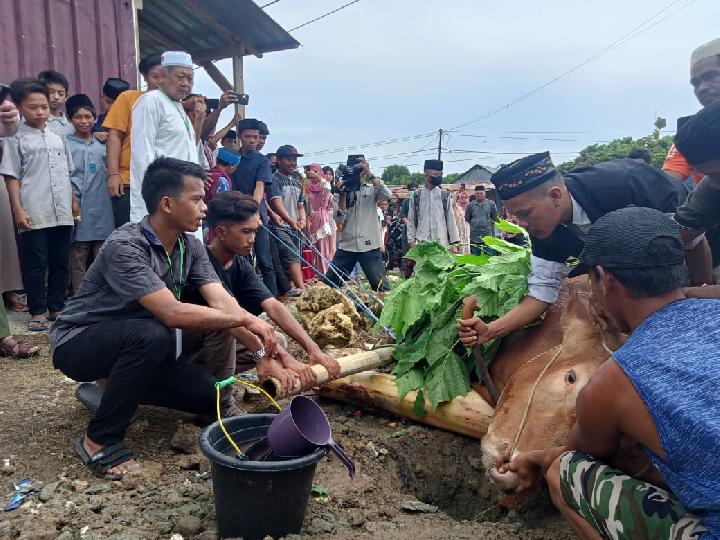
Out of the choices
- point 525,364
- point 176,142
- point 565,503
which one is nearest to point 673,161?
point 525,364

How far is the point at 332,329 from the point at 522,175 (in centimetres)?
239

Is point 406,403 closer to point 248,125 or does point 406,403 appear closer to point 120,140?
point 120,140

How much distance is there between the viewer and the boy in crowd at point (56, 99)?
5.30 metres

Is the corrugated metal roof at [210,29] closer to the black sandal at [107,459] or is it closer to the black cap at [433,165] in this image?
the black cap at [433,165]

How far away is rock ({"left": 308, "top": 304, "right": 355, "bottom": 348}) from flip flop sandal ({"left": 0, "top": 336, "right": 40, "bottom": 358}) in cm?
210

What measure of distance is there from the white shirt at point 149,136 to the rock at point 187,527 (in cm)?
245

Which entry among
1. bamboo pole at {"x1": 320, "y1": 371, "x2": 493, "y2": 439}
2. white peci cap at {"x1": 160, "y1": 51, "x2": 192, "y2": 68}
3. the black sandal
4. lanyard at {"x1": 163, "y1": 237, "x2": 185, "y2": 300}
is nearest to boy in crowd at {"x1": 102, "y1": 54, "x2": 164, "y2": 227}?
white peci cap at {"x1": 160, "y1": 51, "x2": 192, "y2": 68}

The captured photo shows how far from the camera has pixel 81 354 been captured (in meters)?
2.90

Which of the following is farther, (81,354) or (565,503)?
(81,354)

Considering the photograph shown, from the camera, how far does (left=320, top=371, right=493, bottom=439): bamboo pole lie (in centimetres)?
321

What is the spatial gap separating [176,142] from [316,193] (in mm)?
5214

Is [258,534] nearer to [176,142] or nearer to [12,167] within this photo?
[176,142]

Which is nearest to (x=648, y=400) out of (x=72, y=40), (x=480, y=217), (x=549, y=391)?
(x=549, y=391)

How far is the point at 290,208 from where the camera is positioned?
316 inches
